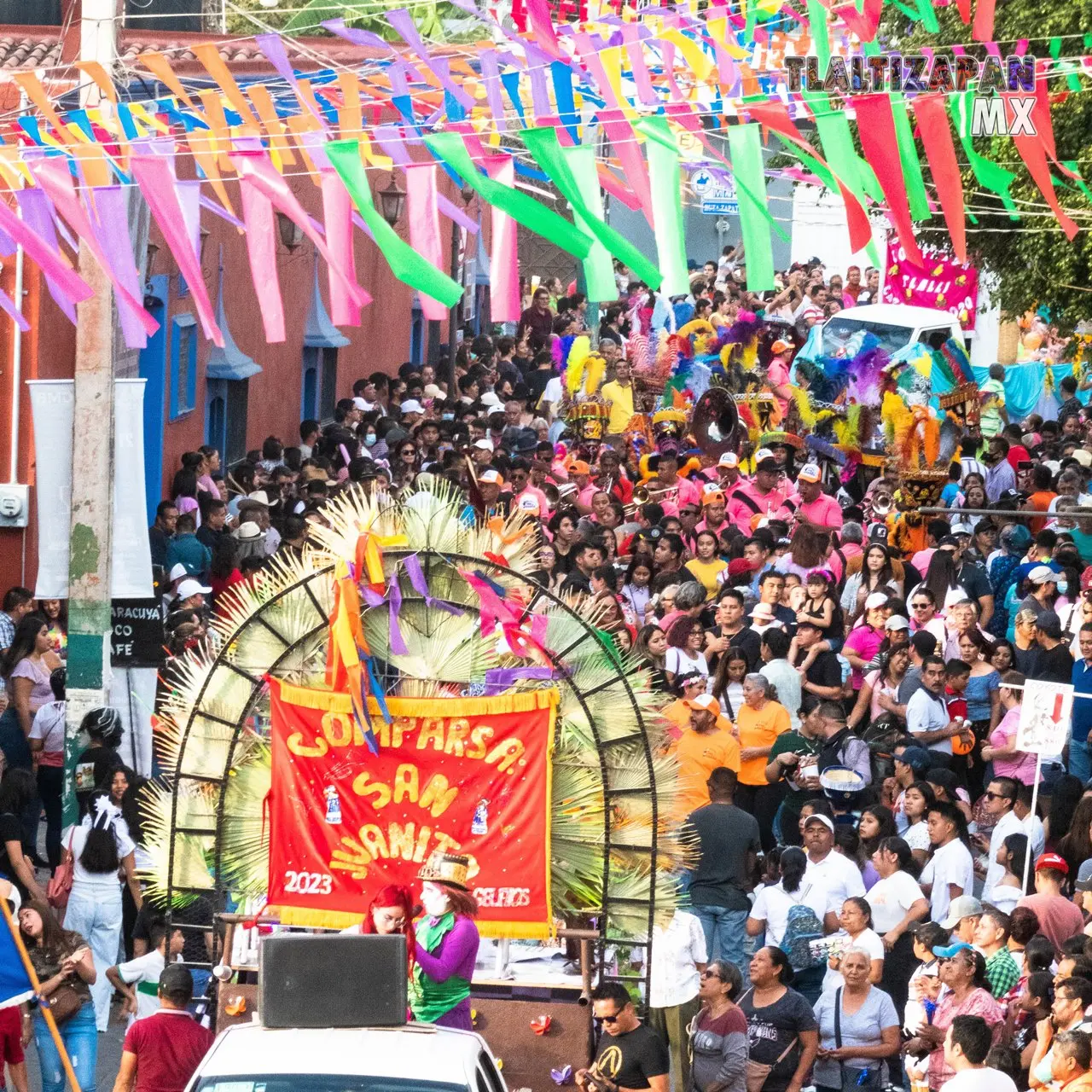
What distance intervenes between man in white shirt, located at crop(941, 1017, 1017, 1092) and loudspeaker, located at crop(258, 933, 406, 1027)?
7.38 feet

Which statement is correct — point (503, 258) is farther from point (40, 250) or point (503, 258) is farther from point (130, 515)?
point (130, 515)

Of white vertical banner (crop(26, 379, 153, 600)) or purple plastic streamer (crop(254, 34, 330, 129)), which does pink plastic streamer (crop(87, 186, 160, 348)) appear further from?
white vertical banner (crop(26, 379, 153, 600))

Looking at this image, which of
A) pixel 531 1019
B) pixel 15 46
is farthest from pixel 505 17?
pixel 531 1019

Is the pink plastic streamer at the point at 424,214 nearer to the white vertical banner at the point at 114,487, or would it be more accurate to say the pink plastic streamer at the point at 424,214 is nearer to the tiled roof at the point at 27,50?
the white vertical banner at the point at 114,487

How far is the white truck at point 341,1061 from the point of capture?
25.6ft

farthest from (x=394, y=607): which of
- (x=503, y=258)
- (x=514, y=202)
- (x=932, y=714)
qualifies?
(x=932, y=714)

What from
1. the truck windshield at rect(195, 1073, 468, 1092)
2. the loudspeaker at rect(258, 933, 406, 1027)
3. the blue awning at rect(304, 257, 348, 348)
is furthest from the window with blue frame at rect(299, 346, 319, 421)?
the truck windshield at rect(195, 1073, 468, 1092)

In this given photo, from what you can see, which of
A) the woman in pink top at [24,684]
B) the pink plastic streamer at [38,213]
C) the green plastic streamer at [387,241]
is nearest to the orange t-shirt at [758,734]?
the woman in pink top at [24,684]

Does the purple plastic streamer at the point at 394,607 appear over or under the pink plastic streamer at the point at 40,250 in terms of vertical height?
under

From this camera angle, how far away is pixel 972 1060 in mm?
8938

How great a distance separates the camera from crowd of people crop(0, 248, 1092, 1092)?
1036 centimetres

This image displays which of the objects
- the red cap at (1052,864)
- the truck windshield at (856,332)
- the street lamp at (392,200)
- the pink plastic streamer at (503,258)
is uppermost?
the street lamp at (392,200)

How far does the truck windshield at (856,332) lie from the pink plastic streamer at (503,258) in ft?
59.1

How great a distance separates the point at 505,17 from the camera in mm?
27469
